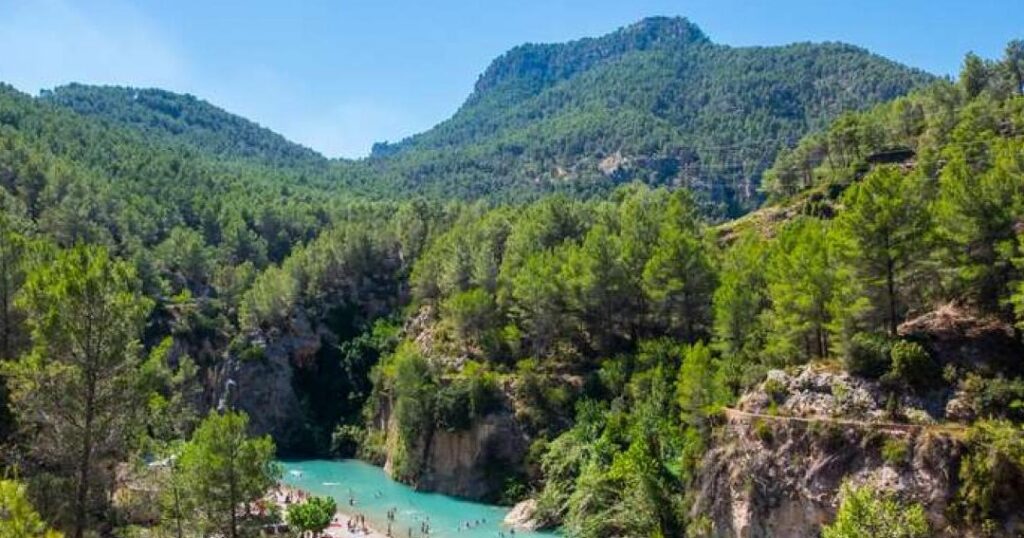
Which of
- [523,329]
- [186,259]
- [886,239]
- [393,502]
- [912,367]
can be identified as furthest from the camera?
[186,259]

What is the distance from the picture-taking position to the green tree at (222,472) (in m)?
41.7

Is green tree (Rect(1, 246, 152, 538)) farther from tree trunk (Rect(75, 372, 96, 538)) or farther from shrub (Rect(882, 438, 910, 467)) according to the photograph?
shrub (Rect(882, 438, 910, 467))

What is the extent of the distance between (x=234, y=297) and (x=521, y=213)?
141 ft

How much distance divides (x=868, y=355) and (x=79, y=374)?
39347 mm

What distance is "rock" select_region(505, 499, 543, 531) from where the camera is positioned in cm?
6130

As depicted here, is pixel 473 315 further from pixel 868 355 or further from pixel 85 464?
pixel 85 464

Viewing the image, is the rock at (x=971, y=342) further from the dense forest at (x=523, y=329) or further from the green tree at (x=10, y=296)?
the green tree at (x=10, y=296)

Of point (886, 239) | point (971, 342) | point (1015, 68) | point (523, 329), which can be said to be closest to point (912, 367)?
point (971, 342)

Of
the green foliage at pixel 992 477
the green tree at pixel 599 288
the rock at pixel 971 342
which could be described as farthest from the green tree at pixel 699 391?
the green tree at pixel 599 288

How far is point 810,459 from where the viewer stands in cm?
4212

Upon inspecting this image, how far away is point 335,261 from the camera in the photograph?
118688 mm

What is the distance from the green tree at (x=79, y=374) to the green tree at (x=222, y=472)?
402cm

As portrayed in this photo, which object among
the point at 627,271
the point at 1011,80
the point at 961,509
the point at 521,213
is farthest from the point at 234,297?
the point at 1011,80

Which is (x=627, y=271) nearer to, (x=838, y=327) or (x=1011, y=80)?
(x=838, y=327)
